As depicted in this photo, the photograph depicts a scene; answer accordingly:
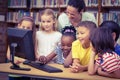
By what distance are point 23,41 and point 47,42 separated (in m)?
0.72

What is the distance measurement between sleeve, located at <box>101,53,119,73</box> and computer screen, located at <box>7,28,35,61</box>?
615mm

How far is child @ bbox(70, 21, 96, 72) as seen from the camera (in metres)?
2.53

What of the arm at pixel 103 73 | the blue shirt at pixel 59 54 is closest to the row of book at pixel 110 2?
the blue shirt at pixel 59 54

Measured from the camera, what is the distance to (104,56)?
222 cm

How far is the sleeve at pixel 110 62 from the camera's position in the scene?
7.19 ft

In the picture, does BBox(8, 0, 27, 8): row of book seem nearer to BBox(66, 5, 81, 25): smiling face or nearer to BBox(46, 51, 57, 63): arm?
BBox(66, 5, 81, 25): smiling face

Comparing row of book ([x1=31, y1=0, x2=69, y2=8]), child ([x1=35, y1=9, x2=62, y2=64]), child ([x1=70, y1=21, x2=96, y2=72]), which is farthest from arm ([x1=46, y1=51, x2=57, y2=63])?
row of book ([x1=31, y1=0, x2=69, y2=8])

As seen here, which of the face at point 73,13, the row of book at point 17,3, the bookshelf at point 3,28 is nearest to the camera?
the face at point 73,13

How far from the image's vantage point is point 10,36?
247 cm

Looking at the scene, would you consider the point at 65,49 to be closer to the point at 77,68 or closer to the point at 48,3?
the point at 77,68

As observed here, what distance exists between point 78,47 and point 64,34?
1.16 feet

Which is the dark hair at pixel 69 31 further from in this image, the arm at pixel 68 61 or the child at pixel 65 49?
the arm at pixel 68 61

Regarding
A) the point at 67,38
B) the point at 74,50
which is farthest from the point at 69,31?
the point at 74,50

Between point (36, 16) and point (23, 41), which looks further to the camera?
point (36, 16)
